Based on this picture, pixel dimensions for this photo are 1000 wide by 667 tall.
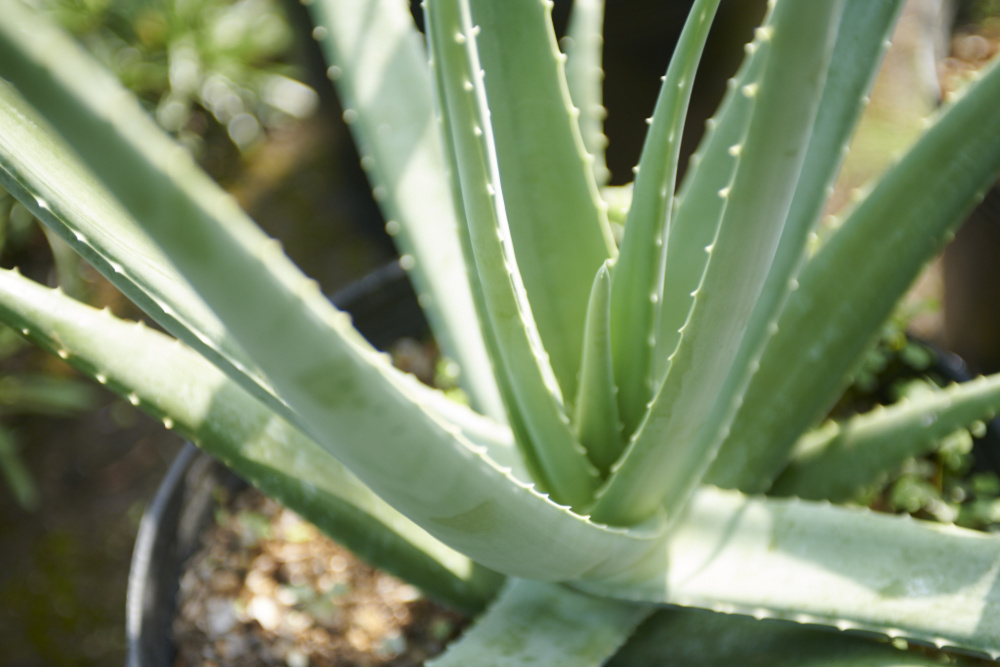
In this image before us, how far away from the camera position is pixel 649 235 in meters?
0.42

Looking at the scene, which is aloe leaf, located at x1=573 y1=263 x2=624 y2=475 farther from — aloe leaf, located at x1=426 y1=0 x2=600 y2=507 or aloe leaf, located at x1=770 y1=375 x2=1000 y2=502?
aloe leaf, located at x1=770 y1=375 x2=1000 y2=502

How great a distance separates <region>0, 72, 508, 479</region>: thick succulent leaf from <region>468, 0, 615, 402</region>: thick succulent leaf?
0.13 metres

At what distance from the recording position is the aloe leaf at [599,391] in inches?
16.5

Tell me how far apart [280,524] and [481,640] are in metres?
0.39

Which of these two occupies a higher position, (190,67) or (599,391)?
(599,391)

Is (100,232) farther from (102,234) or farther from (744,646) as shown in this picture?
Result: (744,646)

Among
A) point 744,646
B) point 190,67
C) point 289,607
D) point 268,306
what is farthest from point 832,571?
point 190,67

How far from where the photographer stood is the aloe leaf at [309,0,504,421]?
619 mm

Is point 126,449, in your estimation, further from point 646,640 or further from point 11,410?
point 646,640

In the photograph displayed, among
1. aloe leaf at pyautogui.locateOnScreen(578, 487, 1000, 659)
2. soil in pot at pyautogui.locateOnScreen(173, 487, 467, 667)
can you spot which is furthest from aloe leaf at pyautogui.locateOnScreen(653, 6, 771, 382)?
soil in pot at pyautogui.locateOnScreen(173, 487, 467, 667)

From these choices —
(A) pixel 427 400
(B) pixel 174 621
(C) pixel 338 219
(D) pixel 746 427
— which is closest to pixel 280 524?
(B) pixel 174 621

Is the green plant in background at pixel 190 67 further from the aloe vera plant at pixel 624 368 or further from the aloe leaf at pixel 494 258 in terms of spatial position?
the aloe leaf at pixel 494 258

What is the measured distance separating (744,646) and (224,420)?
1.31 ft

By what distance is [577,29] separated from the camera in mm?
641
